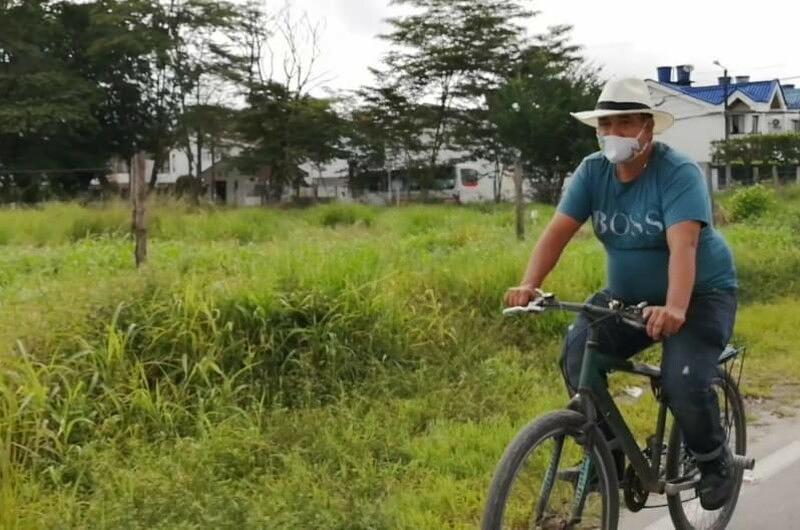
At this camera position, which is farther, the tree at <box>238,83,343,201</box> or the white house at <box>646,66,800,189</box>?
the white house at <box>646,66,800,189</box>

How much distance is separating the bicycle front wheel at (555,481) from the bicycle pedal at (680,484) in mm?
296

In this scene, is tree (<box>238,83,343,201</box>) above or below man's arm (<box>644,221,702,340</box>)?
above

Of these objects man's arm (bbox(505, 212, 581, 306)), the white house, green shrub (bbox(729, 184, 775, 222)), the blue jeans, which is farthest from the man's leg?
the white house

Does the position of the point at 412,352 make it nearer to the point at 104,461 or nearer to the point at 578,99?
the point at 104,461

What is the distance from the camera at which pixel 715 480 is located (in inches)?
132

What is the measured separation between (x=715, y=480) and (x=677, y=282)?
0.93 metres

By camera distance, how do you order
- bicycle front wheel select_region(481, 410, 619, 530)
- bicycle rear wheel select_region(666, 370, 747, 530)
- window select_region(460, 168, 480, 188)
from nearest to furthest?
bicycle front wheel select_region(481, 410, 619, 530) < bicycle rear wheel select_region(666, 370, 747, 530) < window select_region(460, 168, 480, 188)

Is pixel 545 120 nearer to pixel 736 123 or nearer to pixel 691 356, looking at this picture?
pixel 736 123

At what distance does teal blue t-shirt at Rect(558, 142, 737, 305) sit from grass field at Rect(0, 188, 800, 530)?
4.36 feet

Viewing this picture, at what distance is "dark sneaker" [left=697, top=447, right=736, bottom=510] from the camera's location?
3.34 m

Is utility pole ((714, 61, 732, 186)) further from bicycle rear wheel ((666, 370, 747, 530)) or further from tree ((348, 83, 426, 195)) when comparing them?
bicycle rear wheel ((666, 370, 747, 530))

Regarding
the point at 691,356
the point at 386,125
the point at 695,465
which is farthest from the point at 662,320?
the point at 386,125

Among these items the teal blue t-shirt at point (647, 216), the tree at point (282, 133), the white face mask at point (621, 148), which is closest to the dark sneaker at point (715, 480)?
the teal blue t-shirt at point (647, 216)

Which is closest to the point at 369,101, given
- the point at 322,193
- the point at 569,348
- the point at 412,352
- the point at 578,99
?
the point at 322,193
